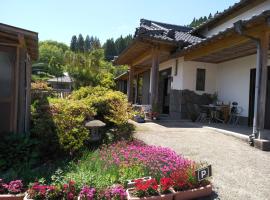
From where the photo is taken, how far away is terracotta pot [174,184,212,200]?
13.0 feet

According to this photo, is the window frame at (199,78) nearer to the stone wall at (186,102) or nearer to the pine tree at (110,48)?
the stone wall at (186,102)

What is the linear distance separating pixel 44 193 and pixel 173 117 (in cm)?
980

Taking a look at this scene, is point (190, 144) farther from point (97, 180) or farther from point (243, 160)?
point (97, 180)

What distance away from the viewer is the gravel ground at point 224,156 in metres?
4.50

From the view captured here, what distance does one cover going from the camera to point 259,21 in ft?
22.6

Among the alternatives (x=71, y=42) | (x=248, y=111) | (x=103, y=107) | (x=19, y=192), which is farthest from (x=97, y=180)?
(x=71, y=42)

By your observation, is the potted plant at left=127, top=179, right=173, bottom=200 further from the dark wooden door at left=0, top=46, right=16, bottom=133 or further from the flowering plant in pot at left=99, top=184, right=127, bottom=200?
the dark wooden door at left=0, top=46, right=16, bottom=133

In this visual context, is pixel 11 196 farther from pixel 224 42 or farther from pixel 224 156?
pixel 224 42

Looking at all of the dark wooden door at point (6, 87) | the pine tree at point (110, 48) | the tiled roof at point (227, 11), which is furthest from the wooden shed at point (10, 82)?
the pine tree at point (110, 48)

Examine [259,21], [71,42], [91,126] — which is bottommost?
[91,126]

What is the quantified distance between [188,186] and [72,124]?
3.52 metres

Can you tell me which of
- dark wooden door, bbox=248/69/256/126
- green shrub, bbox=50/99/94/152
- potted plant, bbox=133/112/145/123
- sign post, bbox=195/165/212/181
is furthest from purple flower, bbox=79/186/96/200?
dark wooden door, bbox=248/69/256/126

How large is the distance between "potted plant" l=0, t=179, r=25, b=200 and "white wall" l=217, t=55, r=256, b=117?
945 centimetres

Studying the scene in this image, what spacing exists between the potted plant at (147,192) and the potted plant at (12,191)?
1.46 m
